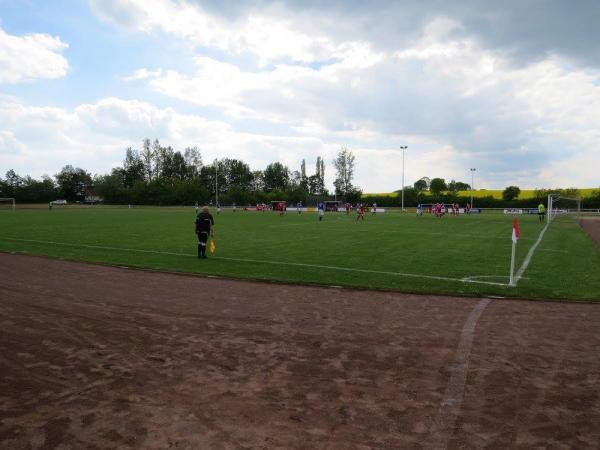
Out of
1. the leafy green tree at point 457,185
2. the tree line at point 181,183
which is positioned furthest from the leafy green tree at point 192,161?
the leafy green tree at point 457,185

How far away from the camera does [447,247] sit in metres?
18.4

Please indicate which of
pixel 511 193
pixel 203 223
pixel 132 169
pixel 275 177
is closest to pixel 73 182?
pixel 132 169

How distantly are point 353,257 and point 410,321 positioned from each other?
7883mm

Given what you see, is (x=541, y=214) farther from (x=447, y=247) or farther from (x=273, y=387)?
(x=273, y=387)

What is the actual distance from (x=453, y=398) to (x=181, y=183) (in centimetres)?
11748

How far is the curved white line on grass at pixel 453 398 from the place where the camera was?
3824 mm

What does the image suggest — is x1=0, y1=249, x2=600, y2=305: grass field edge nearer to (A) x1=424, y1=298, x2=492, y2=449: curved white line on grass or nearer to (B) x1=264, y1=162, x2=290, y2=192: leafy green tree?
(A) x1=424, y1=298, x2=492, y2=449: curved white line on grass

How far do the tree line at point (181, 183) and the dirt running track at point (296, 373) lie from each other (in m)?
93.9

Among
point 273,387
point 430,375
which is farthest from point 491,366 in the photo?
point 273,387

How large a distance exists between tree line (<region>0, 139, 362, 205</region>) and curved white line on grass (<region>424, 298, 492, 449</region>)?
3760 inches

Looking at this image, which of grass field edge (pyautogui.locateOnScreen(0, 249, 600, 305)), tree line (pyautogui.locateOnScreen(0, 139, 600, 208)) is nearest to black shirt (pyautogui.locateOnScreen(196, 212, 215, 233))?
grass field edge (pyautogui.locateOnScreen(0, 249, 600, 305))

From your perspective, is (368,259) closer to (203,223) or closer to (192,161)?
(203,223)

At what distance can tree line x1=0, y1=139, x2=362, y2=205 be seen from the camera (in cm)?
11231

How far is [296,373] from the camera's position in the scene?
17.1ft
